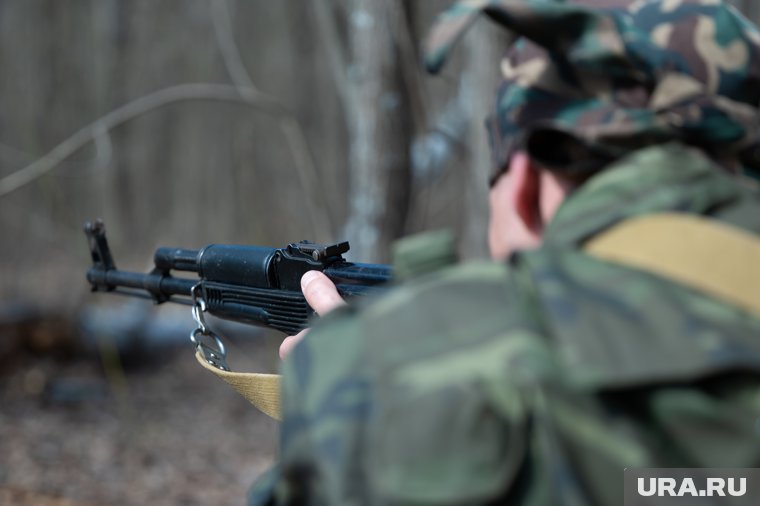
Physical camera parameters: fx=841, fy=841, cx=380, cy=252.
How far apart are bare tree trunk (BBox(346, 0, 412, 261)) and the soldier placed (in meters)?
3.48

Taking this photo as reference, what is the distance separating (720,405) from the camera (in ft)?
3.22

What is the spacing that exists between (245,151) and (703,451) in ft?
45.0

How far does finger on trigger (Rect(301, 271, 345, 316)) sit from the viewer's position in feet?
6.24

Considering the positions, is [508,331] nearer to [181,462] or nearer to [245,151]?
[181,462]

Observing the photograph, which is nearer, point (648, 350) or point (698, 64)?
point (648, 350)

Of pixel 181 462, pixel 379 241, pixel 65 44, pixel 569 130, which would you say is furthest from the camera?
pixel 65 44

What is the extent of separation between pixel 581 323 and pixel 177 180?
14543 mm

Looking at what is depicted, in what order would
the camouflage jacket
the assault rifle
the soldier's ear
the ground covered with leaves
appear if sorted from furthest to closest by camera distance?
the ground covered with leaves, the assault rifle, the soldier's ear, the camouflage jacket

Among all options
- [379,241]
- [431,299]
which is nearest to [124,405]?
[379,241]

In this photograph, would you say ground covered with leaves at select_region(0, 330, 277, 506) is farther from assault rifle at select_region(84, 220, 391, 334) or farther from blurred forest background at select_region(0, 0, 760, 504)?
assault rifle at select_region(84, 220, 391, 334)

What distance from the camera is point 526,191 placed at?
4.15 ft

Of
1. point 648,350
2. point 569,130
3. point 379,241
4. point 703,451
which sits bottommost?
point 379,241

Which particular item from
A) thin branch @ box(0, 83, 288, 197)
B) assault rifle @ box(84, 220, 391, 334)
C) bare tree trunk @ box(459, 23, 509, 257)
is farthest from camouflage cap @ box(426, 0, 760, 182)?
bare tree trunk @ box(459, 23, 509, 257)

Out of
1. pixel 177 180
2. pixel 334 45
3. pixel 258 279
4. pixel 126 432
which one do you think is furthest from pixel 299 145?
pixel 177 180
